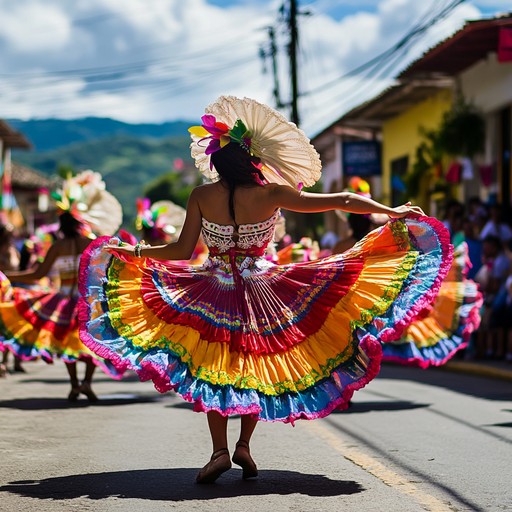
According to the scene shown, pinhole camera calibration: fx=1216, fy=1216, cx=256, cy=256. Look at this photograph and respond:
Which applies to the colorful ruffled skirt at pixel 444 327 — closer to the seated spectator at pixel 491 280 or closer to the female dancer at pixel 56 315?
the female dancer at pixel 56 315

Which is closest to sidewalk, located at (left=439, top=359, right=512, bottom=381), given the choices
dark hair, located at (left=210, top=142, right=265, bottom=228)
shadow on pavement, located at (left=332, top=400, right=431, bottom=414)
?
shadow on pavement, located at (left=332, top=400, right=431, bottom=414)

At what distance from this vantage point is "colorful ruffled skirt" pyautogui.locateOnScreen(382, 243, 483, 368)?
36.4 ft

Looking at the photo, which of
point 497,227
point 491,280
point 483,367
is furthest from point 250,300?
point 497,227

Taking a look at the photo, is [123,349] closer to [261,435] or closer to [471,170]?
[261,435]

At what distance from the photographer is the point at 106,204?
12.9 metres

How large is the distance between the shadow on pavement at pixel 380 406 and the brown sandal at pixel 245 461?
3853mm

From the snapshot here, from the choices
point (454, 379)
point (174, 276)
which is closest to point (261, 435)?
point (174, 276)

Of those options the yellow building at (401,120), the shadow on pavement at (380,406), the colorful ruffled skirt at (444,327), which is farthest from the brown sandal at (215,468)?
the yellow building at (401,120)

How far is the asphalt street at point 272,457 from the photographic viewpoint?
245 inches

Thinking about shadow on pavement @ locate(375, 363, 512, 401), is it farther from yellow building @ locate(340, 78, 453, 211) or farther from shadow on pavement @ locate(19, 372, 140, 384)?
yellow building @ locate(340, 78, 453, 211)

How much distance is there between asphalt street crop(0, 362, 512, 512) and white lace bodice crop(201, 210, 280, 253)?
1.35 meters

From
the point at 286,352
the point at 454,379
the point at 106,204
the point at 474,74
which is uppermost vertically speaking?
the point at 474,74

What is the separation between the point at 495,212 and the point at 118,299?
12.1m

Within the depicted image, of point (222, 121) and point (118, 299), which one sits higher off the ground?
point (222, 121)
